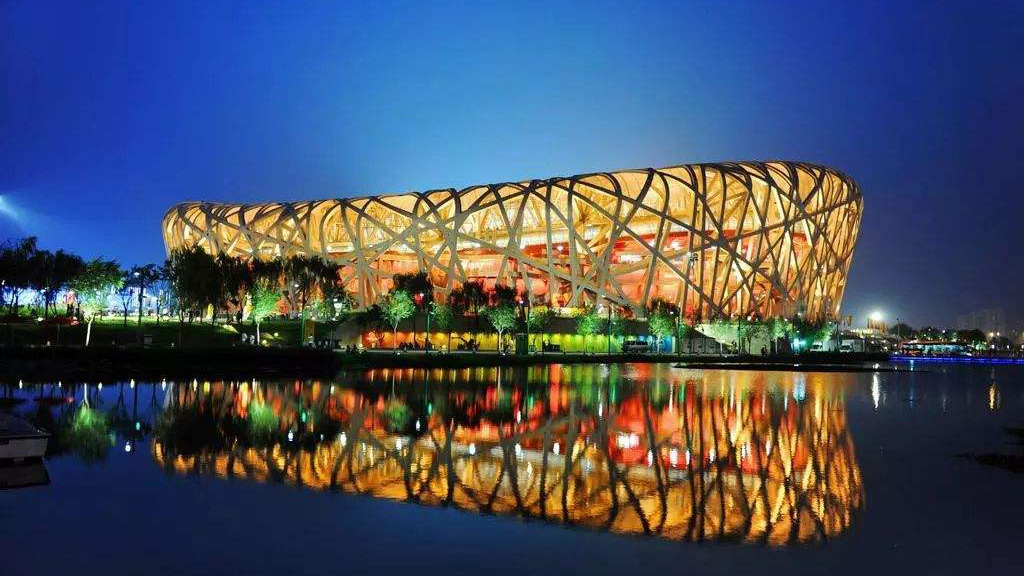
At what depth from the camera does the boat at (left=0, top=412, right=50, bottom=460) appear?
1228 centimetres

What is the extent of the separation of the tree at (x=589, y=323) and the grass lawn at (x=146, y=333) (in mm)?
23554

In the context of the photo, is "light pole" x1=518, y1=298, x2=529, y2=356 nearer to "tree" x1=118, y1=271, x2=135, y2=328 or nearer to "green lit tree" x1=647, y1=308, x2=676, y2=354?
"green lit tree" x1=647, y1=308, x2=676, y2=354

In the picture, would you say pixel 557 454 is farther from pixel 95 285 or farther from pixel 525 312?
pixel 525 312

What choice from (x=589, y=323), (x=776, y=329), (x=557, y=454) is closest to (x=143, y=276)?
(x=589, y=323)

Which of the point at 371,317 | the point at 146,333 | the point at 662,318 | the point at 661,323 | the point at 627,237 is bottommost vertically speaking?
the point at 146,333

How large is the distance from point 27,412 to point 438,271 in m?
71.9

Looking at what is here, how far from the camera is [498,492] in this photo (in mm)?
11688

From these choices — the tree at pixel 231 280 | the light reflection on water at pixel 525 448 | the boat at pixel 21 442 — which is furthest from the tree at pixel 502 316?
the boat at pixel 21 442

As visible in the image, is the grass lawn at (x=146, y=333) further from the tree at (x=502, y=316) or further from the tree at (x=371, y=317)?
the tree at (x=502, y=316)

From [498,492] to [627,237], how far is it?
2876 inches

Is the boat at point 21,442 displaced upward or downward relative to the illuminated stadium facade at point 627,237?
downward

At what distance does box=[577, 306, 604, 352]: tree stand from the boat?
203 ft

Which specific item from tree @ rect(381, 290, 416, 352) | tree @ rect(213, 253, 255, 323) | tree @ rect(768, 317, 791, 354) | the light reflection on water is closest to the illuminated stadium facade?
tree @ rect(768, 317, 791, 354)

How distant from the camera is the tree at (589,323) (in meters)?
73.2
